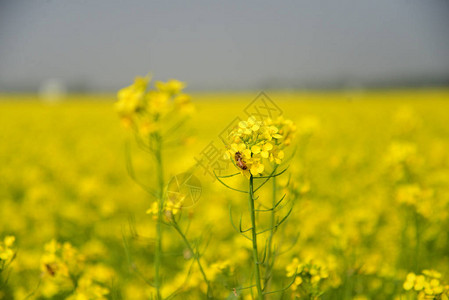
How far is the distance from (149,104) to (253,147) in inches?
19.3

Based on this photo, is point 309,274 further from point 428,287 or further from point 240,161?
point 240,161

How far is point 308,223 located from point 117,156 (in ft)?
18.8

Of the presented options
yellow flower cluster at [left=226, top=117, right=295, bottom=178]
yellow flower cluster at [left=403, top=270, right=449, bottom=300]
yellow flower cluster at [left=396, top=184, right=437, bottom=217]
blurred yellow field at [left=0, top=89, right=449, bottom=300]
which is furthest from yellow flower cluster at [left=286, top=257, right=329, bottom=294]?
yellow flower cluster at [left=396, top=184, right=437, bottom=217]

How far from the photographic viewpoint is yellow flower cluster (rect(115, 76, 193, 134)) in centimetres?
139

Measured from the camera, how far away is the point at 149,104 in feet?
4.75

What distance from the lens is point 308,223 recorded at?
10.5ft

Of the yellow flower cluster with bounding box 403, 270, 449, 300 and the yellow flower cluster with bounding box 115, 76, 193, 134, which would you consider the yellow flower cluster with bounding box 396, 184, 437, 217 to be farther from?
the yellow flower cluster with bounding box 115, 76, 193, 134

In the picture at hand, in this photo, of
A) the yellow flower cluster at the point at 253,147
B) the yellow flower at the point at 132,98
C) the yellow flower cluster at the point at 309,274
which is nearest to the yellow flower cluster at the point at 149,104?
the yellow flower at the point at 132,98

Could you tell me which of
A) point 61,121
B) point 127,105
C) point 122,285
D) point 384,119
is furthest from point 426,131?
point 61,121

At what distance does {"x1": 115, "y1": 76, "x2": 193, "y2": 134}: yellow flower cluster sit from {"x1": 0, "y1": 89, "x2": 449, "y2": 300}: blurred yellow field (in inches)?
4.0

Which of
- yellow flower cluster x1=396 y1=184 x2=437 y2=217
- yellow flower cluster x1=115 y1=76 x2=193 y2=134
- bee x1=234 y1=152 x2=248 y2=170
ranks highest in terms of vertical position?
yellow flower cluster x1=115 y1=76 x2=193 y2=134

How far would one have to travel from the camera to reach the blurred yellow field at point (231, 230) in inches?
67.5

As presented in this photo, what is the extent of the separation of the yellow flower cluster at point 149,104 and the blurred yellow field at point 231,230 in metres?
0.10

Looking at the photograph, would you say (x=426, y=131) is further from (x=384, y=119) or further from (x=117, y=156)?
(x=117, y=156)
